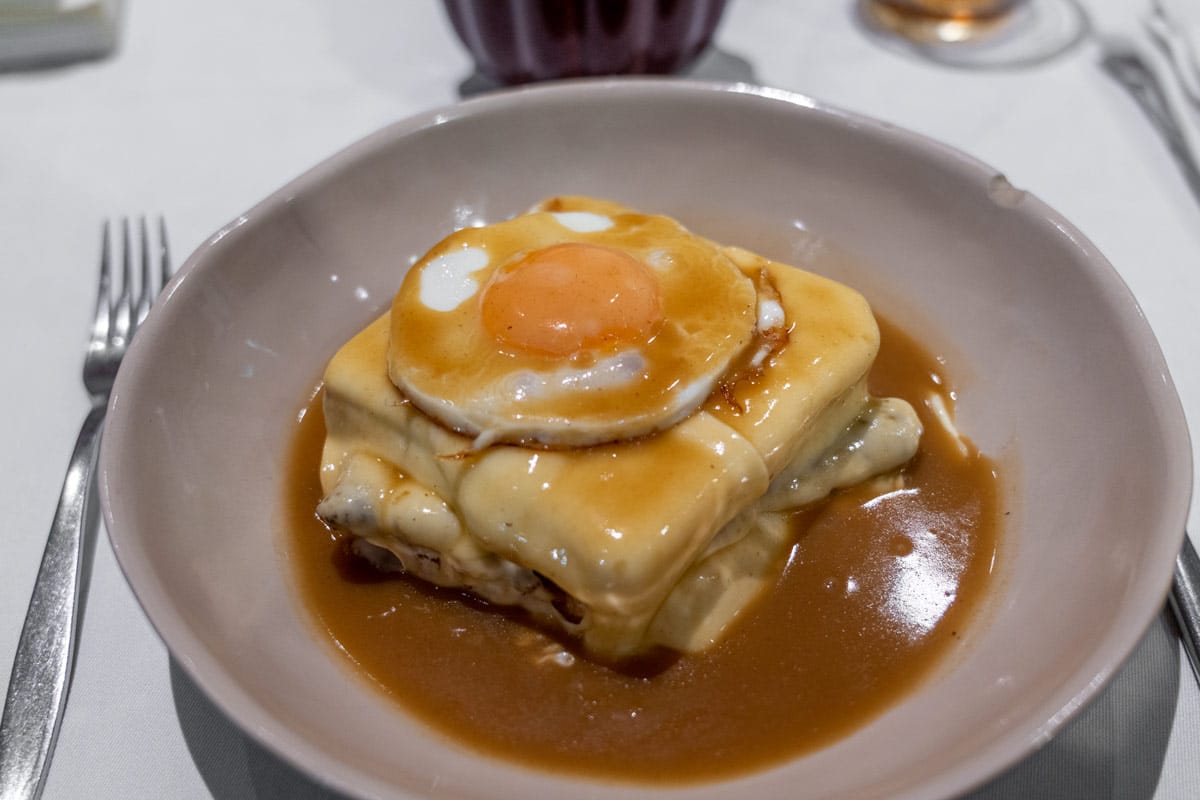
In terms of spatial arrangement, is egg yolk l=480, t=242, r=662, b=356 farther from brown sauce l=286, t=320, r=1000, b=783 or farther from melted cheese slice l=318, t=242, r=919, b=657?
brown sauce l=286, t=320, r=1000, b=783

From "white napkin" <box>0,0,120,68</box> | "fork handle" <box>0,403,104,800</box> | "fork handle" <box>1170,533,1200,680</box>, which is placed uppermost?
"white napkin" <box>0,0,120,68</box>

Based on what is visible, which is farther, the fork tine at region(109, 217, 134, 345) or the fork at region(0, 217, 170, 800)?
the fork tine at region(109, 217, 134, 345)

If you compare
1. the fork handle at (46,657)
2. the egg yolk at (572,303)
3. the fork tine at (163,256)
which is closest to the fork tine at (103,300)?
the fork tine at (163,256)

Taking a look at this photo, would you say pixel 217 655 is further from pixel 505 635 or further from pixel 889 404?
pixel 889 404

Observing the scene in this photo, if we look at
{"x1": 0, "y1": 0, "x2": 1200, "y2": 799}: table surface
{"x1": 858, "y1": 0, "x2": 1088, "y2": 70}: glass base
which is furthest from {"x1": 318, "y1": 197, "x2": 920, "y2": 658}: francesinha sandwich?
{"x1": 858, "y1": 0, "x2": 1088, "y2": 70}: glass base

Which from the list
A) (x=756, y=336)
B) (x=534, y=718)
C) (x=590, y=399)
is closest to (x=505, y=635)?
(x=534, y=718)

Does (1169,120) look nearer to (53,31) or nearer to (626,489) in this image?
(626,489)

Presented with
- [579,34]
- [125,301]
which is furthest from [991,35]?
[125,301]

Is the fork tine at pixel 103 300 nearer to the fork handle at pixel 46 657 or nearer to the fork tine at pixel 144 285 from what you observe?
the fork tine at pixel 144 285
